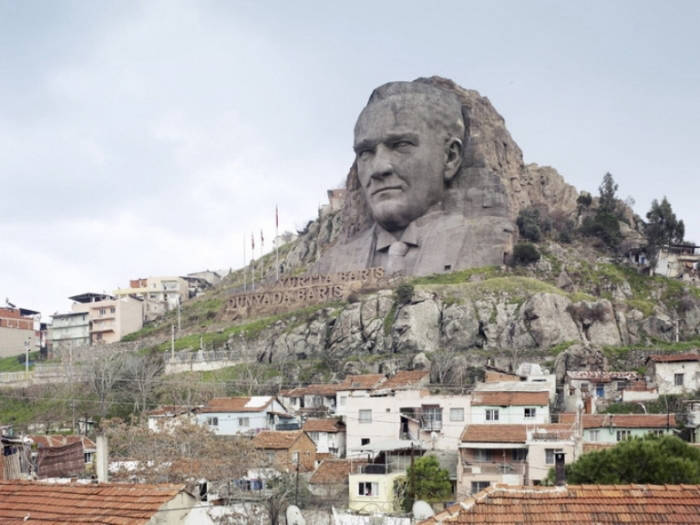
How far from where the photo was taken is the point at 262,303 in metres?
92.9

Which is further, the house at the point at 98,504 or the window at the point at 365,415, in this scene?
the window at the point at 365,415

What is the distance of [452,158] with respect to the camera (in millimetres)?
89062

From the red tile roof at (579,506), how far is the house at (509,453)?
24983 mm

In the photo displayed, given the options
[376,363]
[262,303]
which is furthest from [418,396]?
[262,303]

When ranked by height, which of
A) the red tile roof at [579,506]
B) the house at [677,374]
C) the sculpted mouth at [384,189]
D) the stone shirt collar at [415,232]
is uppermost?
the sculpted mouth at [384,189]

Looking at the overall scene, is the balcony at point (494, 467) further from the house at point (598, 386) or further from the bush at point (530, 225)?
the bush at point (530, 225)

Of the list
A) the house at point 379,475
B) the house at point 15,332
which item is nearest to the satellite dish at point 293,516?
the house at point 379,475

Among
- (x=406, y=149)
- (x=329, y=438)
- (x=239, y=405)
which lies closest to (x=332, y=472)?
(x=329, y=438)

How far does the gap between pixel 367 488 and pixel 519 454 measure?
6.20 meters

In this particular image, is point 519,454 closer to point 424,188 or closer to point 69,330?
point 424,188

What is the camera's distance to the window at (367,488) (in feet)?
132

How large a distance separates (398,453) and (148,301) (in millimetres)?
74339

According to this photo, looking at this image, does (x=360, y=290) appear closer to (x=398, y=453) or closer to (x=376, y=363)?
(x=376, y=363)

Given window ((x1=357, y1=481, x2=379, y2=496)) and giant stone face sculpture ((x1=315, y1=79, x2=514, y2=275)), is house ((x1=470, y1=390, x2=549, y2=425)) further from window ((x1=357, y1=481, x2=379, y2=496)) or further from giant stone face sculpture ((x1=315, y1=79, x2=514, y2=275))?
giant stone face sculpture ((x1=315, y1=79, x2=514, y2=275))
